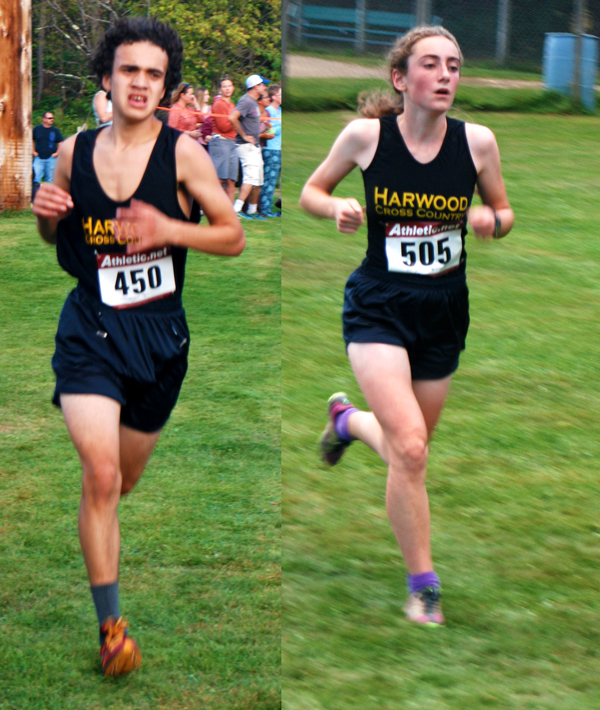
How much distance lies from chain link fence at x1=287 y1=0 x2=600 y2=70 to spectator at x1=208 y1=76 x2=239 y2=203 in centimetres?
536

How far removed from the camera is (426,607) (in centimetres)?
318

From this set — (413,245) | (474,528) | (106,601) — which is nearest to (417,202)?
(413,245)

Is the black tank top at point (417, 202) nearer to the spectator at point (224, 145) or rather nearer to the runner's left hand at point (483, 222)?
the runner's left hand at point (483, 222)

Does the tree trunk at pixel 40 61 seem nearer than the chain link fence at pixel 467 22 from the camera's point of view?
Yes

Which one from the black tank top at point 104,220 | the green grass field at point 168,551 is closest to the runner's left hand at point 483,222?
the black tank top at point 104,220

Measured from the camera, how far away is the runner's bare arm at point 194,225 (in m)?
2.84

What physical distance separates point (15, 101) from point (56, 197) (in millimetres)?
10827

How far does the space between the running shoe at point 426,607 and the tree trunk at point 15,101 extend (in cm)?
1124

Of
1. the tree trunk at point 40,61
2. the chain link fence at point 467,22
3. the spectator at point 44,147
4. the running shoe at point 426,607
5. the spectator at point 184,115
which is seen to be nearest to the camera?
the running shoe at point 426,607

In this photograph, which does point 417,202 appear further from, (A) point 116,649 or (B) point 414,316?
(A) point 116,649

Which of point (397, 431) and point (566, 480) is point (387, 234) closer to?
point (397, 431)

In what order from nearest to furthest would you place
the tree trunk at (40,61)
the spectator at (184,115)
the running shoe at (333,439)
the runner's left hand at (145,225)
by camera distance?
1. the runner's left hand at (145,225)
2. the running shoe at (333,439)
3. the spectator at (184,115)
4. the tree trunk at (40,61)

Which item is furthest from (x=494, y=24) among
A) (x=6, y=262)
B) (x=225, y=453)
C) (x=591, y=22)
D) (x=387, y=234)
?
(x=387, y=234)

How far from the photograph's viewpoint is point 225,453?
A: 5.04m
